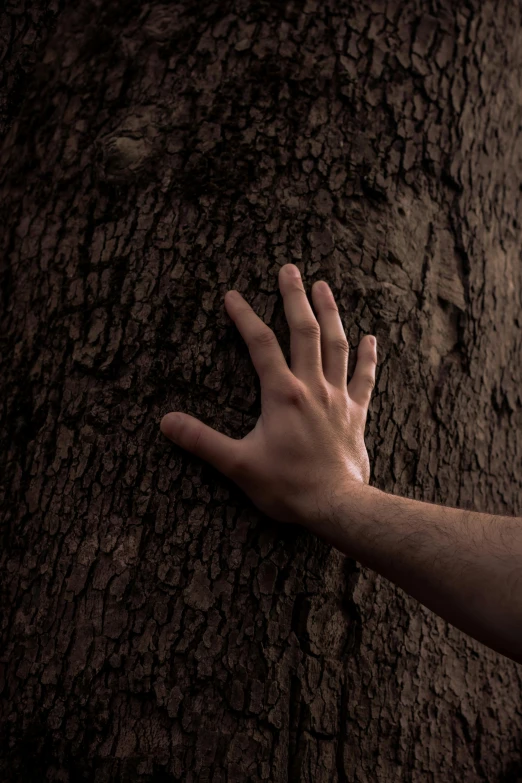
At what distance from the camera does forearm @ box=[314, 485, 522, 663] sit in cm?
104

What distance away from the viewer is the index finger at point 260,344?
1420 millimetres

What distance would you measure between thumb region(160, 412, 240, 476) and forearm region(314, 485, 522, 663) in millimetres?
272

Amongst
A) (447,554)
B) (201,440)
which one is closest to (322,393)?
(201,440)

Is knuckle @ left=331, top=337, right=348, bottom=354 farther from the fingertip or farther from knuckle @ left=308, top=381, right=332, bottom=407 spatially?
the fingertip

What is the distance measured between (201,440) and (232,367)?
0.22 m

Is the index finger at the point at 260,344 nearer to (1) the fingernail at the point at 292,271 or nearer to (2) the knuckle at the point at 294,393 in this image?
(2) the knuckle at the point at 294,393

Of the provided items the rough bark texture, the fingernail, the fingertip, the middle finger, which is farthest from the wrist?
the fingernail

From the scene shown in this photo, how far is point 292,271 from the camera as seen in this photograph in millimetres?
1509

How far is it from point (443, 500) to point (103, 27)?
1.72 meters

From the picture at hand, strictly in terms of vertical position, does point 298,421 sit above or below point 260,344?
below

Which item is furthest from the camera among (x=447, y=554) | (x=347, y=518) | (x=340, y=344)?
(x=340, y=344)

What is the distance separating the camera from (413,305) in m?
1.66

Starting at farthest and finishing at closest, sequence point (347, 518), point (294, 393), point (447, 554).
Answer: point (294, 393)
point (347, 518)
point (447, 554)

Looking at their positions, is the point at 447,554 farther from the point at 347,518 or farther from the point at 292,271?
the point at 292,271
